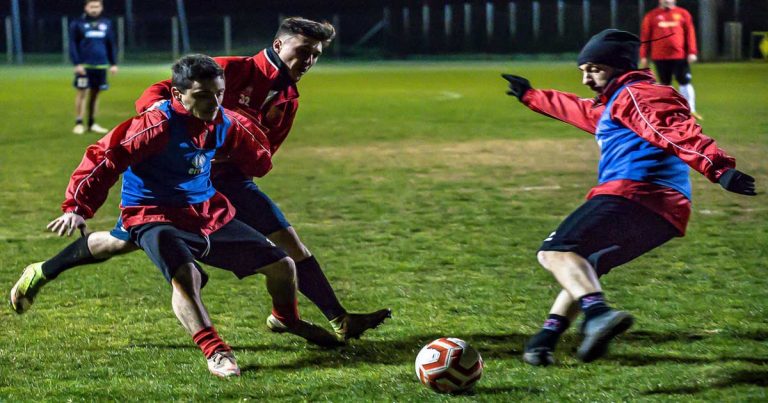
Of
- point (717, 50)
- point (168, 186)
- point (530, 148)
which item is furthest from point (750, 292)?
point (717, 50)

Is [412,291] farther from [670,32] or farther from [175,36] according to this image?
[175,36]

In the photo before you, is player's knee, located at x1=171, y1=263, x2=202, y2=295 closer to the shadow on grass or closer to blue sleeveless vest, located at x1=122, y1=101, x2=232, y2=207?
blue sleeveless vest, located at x1=122, y1=101, x2=232, y2=207

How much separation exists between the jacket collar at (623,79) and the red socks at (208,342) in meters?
2.01

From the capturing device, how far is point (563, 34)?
150 feet

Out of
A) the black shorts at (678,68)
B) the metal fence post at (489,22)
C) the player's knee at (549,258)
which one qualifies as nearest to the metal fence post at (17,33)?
the metal fence post at (489,22)

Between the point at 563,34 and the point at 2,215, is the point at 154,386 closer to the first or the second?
the point at 2,215

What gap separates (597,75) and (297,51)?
58.8 inches

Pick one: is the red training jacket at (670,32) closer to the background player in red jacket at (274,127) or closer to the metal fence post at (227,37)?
the background player in red jacket at (274,127)

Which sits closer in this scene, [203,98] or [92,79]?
[203,98]

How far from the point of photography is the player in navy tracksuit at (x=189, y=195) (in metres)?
4.73

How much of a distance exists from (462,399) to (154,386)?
4.17ft

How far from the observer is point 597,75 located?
502 cm

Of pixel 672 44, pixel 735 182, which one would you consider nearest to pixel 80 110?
pixel 672 44

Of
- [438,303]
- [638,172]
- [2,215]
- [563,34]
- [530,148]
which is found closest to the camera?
[638,172]
